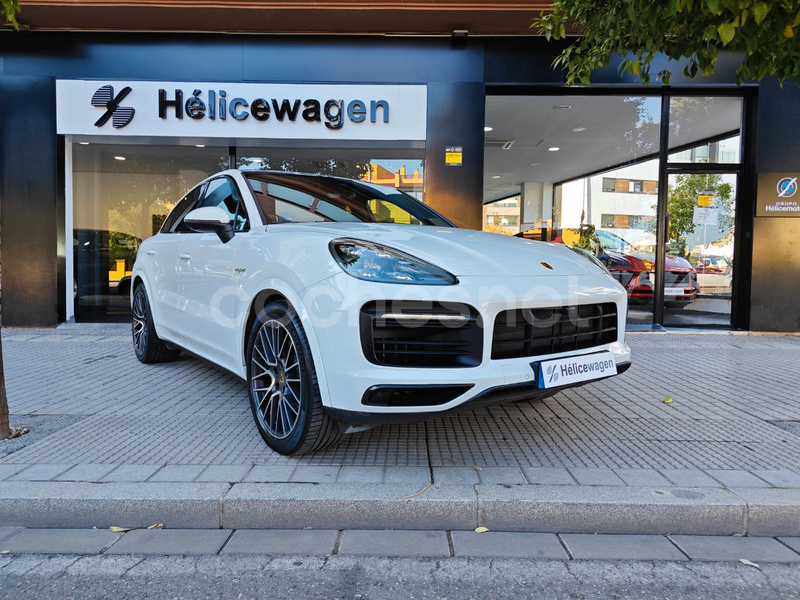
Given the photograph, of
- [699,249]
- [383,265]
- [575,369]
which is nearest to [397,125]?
[699,249]

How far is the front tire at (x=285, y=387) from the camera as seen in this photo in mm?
2605

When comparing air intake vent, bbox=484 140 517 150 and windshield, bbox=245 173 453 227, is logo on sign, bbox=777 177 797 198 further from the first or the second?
windshield, bbox=245 173 453 227

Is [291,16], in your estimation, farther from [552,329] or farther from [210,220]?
[552,329]

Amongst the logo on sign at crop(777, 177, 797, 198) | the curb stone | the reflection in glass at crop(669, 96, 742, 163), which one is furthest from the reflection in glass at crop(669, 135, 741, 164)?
the curb stone

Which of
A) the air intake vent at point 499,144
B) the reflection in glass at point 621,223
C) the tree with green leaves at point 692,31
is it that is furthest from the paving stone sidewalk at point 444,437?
the air intake vent at point 499,144

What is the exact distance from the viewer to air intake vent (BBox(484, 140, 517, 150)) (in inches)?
332

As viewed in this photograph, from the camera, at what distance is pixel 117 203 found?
8797 mm

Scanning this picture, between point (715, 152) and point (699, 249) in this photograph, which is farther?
point (699, 249)

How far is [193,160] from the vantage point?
28.2 feet

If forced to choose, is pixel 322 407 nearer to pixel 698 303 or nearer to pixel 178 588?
pixel 178 588

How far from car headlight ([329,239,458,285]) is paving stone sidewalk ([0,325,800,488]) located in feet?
3.38

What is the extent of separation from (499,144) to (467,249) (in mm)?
6611

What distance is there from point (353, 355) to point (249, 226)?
1.41 metres

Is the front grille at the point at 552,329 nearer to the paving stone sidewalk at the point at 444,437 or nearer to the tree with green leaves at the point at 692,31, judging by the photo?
the paving stone sidewalk at the point at 444,437
